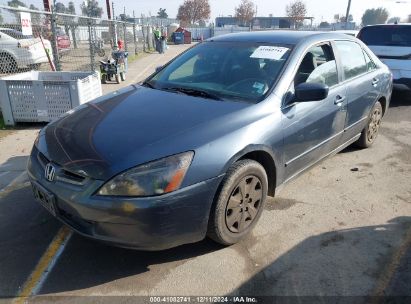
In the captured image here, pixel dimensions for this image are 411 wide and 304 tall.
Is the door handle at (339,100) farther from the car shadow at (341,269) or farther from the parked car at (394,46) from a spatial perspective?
the parked car at (394,46)

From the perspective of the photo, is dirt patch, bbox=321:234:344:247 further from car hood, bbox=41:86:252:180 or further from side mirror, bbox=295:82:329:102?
car hood, bbox=41:86:252:180

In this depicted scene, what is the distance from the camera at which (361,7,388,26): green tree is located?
11311 cm

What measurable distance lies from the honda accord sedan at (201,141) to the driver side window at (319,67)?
0.01m

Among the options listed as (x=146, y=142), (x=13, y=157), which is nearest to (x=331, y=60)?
(x=146, y=142)

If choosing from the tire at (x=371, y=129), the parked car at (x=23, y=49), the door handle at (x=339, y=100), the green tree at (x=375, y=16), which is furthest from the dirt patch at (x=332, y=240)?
the green tree at (x=375, y=16)

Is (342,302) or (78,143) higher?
(78,143)

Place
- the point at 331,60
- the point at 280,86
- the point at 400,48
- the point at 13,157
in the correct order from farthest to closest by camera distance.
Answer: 1. the point at 400,48
2. the point at 13,157
3. the point at 331,60
4. the point at 280,86

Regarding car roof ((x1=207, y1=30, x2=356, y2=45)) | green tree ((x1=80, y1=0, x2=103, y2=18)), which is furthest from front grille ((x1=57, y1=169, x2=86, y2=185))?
green tree ((x1=80, y1=0, x2=103, y2=18))

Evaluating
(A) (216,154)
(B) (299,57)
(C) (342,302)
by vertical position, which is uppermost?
(B) (299,57)

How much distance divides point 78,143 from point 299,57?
221 centimetres

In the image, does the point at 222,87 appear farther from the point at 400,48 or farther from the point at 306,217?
the point at 400,48

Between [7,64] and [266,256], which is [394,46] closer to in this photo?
[266,256]

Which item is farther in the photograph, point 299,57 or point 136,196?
point 299,57

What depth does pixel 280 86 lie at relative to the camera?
3289 millimetres
